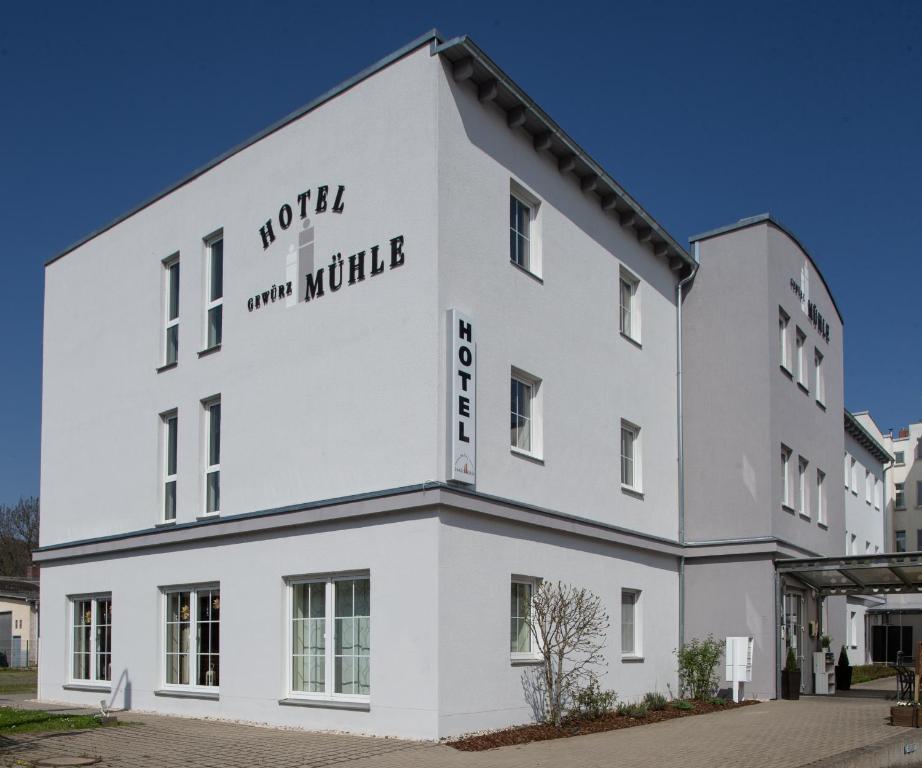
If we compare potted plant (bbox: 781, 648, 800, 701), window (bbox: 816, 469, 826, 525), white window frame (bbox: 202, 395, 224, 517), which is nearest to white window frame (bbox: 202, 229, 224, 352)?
white window frame (bbox: 202, 395, 224, 517)

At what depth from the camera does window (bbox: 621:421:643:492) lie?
20500 millimetres

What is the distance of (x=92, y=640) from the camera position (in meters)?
20.3

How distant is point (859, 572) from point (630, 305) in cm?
780

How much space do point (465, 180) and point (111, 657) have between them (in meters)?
11.3

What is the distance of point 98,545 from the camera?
2027 centimetres

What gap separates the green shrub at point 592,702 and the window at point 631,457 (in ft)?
14.9

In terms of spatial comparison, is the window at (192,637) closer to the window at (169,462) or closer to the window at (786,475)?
the window at (169,462)

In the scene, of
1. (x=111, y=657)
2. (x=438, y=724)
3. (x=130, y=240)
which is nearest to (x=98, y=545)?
(x=111, y=657)

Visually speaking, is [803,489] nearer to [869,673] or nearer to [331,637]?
[869,673]

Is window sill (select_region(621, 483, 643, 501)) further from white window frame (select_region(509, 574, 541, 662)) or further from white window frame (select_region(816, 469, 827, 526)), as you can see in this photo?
white window frame (select_region(816, 469, 827, 526))

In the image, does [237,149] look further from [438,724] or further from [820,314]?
[820,314]

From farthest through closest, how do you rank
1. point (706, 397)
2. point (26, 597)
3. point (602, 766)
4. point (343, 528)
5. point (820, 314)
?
1. point (26, 597)
2. point (820, 314)
3. point (706, 397)
4. point (343, 528)
5. point (602, 766)

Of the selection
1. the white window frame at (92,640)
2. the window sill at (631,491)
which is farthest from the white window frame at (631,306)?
the white window frame at (92,640)

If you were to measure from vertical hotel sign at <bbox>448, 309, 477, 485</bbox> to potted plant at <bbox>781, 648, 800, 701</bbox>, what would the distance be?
10.2 m
